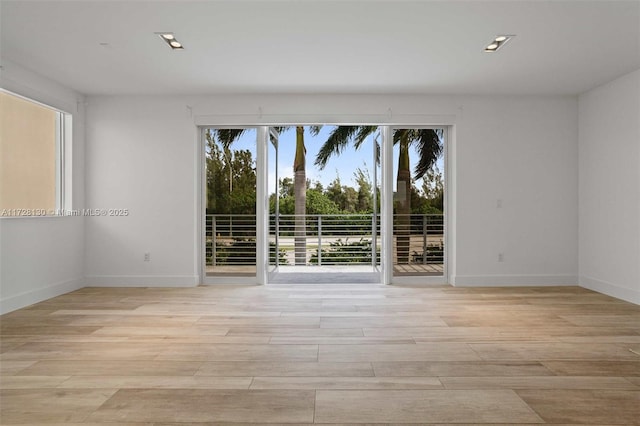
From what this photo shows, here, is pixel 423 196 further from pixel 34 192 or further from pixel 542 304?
pixel 34 192

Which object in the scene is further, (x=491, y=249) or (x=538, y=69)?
(x=491, y=249)

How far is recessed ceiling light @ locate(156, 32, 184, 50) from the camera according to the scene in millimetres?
3293

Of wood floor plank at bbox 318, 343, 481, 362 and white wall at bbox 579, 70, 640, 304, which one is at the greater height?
white wall at bbox 579, 70, 640, 304

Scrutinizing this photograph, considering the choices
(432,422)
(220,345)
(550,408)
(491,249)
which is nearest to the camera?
(432,422)

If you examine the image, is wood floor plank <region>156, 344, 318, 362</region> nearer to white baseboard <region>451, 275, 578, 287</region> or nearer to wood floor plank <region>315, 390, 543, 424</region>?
wood floor plank <region>315, 390, 543, 424</region>

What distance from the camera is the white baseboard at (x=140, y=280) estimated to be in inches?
199

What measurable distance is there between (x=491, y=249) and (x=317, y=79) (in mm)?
2935

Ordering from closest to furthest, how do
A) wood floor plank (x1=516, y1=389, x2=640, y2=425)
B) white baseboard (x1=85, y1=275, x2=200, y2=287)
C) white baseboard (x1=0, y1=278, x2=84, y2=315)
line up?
wood floor plank (x1=516, y1=389, x2=640, y2=425) → white baseboard (x1=0, y1=278, x2=84, y2=315) → white baseboard (x1=85, y1=275, x2=200, y2=287)

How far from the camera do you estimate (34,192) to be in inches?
171

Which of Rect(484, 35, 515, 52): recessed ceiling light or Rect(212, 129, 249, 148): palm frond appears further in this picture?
Rect(212, 129, 249, 148): palm frond

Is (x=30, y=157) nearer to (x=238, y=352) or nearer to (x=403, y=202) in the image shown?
(x=238, y=352)

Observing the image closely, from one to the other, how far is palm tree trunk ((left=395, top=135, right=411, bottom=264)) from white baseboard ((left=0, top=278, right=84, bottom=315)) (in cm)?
392

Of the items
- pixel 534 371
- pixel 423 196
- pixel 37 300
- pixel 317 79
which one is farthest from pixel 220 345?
pixel 423 196

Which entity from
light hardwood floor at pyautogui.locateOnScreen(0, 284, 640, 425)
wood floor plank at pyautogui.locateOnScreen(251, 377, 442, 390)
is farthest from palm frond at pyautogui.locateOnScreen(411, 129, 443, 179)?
wood floor plank at pyautogui.locateOnScreen(251, 377, 442, 390)
